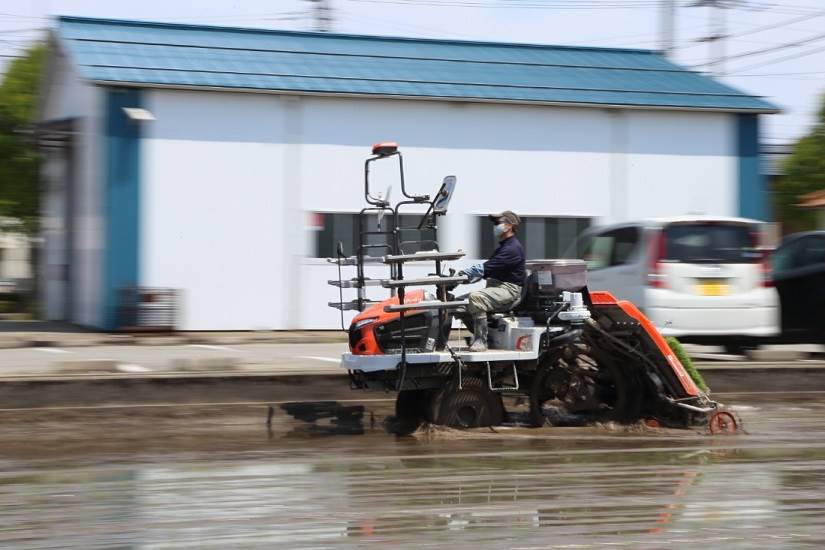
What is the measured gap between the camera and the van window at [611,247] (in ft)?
50.2

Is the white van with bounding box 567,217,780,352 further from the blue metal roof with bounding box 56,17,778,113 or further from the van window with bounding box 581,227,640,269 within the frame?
the blue metal roof with bounding box 56,17,778,113

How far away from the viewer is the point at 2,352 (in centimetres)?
1744

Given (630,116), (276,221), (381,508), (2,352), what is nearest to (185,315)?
(276,221)

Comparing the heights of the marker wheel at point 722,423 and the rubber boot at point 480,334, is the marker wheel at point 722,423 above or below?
below

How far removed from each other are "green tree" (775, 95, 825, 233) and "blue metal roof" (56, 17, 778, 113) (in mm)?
22054

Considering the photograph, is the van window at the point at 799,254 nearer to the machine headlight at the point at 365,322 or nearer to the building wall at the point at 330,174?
the building wall at the point at 330,174

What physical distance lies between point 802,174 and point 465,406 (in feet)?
130

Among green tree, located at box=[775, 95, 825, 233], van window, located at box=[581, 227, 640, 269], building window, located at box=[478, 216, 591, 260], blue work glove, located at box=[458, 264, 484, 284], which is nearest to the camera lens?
blue work glove, located at box=[458, 264, 484, 284]

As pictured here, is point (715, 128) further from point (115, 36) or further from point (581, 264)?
point (581, 264)

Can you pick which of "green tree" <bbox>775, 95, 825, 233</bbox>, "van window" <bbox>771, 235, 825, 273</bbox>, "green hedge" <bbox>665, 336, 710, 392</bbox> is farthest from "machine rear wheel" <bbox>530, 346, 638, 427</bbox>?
"green tree" <bbox>775, 95, 825, 233</bbox>

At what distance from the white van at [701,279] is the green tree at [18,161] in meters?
16.6

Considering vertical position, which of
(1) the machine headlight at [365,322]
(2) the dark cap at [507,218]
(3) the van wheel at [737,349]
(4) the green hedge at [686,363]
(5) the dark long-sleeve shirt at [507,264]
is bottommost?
(3) the van wheel at [737,349]

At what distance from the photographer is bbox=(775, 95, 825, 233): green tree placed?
154 ft

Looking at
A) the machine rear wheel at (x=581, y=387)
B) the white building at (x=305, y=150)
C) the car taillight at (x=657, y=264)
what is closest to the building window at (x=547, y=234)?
the white building at (x=305, y=150)
